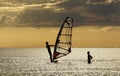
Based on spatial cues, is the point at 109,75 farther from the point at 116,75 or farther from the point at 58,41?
the point at 58,41

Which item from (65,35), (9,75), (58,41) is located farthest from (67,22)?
(9,75)

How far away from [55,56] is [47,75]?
11.3 metres

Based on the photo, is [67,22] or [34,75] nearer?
[67,22]

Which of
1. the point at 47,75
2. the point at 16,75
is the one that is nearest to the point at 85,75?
the point at 47,75

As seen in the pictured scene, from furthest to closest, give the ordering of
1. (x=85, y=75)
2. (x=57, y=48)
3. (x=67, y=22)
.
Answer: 1. (x=57, y=48)
2. (x=85, y=75)
3. (x=67, y=22)

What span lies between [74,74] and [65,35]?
406 inches

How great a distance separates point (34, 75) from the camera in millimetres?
87438

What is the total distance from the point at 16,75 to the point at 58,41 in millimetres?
11964

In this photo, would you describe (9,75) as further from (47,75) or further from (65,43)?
(65,43)

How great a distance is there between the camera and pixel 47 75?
87438 millimetres

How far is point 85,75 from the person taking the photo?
87062mm

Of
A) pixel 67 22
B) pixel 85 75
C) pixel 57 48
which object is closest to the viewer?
pixel 67 22

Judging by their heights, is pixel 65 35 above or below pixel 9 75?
above

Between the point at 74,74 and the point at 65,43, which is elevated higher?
the point at 65,43
